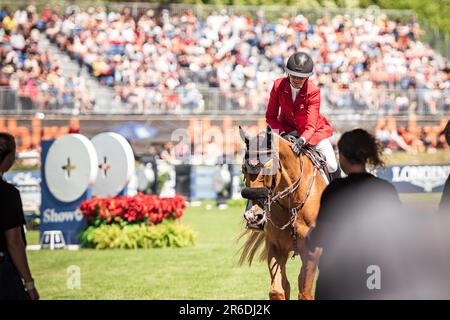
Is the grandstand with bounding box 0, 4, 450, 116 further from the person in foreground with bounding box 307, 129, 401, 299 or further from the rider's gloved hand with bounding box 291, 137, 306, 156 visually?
the person in foreground with bounding box 307, 129, 401, 299

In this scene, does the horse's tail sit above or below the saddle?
below

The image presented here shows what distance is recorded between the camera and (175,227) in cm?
1430

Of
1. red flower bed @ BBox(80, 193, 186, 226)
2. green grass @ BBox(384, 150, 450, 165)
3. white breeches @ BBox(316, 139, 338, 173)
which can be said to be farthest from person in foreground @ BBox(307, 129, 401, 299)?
green grass @ BBox(384, 150, 450, 165)

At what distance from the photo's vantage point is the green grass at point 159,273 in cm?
991

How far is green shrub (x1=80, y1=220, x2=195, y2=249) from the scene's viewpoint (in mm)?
13891

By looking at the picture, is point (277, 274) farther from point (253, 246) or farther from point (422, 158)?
point (422, 158)

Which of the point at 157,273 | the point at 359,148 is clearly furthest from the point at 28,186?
the point at 359,148

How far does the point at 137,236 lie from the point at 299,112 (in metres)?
6.64

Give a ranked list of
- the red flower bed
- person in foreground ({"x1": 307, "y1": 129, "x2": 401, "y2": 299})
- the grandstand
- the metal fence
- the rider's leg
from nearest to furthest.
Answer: person in foreground ({"x1": 307, "y1": 129, "x2": 401, "y2": 299})
the rider's leg
the red flower bed
the metal fence
the grandstand

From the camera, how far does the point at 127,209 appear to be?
13719mm

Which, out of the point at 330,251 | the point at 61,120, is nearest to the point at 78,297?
the point at 330,251

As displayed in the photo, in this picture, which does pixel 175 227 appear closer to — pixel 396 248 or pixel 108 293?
pixel 108 293

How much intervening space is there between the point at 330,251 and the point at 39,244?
10.8 metres

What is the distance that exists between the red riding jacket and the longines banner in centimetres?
854
